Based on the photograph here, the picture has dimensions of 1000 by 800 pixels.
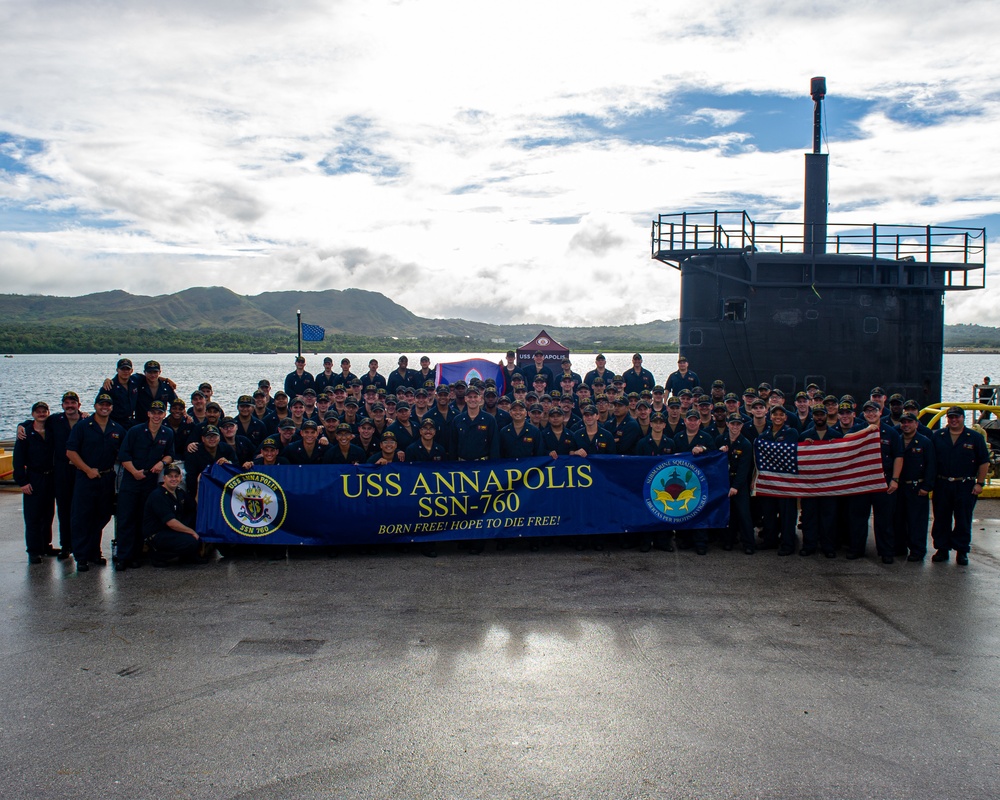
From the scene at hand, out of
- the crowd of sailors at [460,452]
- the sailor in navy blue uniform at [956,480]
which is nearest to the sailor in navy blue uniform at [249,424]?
the crowd of sailors at [460,452]

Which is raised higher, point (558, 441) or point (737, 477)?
point (558, 441)

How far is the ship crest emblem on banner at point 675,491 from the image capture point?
9.48 m

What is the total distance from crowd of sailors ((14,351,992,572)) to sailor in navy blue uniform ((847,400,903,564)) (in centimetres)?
2

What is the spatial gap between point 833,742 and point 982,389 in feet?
56.7

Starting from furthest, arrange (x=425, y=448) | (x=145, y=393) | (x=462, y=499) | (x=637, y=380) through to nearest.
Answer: (x=637, y=380) < (x=145, y=393) < (x=425, y=448) < (x=462, y=499)

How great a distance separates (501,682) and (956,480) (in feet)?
20.8

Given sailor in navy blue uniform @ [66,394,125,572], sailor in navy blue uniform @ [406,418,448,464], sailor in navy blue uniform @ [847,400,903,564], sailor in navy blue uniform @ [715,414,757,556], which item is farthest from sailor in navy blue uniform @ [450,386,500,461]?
sailor in navy blue uniform @ [847,400,903,564]

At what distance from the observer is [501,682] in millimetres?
5488

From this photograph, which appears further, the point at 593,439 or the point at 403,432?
the point at 403,432

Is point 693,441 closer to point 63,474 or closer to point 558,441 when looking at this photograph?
point 558,441

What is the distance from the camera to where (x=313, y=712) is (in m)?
5.02

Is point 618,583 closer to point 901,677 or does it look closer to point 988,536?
point 901,677

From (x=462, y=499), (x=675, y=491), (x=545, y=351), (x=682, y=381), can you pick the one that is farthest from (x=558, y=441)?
(x=545, y=351)

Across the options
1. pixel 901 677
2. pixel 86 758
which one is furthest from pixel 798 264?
pixel 86 758
